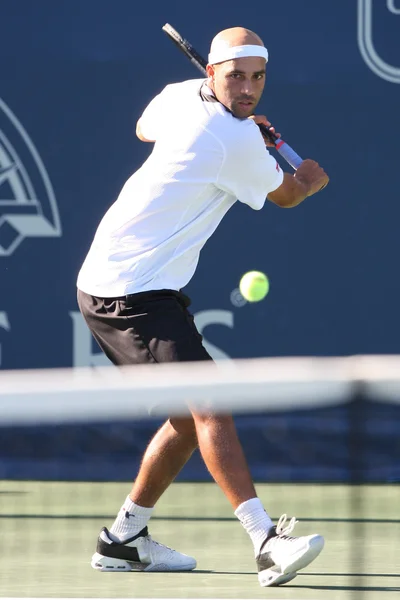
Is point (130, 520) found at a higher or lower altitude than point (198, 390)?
higher

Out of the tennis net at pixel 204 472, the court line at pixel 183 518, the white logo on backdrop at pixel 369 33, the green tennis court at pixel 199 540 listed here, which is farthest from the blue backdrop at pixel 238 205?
the court line at pixel 183 518

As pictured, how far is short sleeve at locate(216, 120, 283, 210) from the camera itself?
3.73 metres

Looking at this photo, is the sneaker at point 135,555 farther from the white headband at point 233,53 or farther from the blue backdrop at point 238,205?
the blue backdrop at point 238,205

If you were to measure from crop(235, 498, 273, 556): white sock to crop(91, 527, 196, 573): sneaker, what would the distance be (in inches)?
15.2

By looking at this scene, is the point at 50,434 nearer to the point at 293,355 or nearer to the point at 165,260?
the point at 165,260

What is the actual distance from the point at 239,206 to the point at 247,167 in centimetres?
227

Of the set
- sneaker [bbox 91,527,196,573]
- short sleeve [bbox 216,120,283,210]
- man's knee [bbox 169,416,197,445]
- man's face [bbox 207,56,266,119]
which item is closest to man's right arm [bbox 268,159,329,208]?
short sleeve [bbox 216,120,283,210]

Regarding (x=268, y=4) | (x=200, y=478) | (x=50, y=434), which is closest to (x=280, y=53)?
(x=268, y=4)

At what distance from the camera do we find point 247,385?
2.50 meters

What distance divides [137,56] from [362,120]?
39.4 inches

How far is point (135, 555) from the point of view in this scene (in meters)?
3.96

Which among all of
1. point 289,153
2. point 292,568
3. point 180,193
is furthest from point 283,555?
point 289,153

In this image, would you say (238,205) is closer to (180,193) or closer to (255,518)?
(180,193)

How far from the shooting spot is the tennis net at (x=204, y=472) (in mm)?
2506
